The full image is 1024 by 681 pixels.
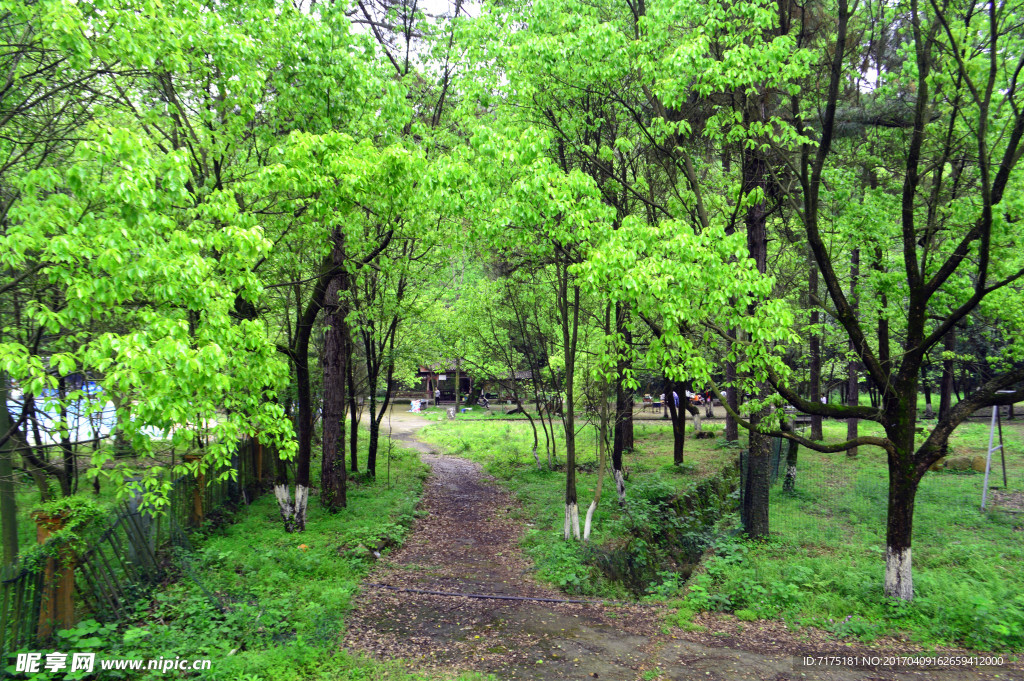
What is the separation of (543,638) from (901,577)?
483 centimetres

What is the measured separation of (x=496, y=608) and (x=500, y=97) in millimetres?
9229

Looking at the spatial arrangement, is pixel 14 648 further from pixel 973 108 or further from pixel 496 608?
pixel 973 108

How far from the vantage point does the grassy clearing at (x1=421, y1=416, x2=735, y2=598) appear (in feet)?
32.9

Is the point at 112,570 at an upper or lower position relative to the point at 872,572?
upper

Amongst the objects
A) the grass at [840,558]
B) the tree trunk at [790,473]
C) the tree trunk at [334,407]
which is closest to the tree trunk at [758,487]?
the grass at [840,558]

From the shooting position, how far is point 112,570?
698cm

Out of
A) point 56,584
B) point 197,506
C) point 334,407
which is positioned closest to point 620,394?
point 334,407

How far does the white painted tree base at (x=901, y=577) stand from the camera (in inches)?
305

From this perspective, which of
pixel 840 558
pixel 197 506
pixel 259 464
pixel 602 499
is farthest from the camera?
pixel 602 499

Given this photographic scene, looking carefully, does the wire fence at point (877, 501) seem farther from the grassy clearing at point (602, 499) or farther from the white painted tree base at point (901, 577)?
the white painted tree base at point (901, 577)

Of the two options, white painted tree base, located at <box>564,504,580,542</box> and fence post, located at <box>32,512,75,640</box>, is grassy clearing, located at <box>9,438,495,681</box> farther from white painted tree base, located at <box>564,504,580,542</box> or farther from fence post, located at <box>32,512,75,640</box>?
white painted tree base, located at <box>564,504,580,542</box>

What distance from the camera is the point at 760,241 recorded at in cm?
1059

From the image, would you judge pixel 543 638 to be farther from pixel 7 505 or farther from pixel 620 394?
pixel 620 394

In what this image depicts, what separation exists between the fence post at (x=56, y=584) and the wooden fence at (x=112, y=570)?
1cm
